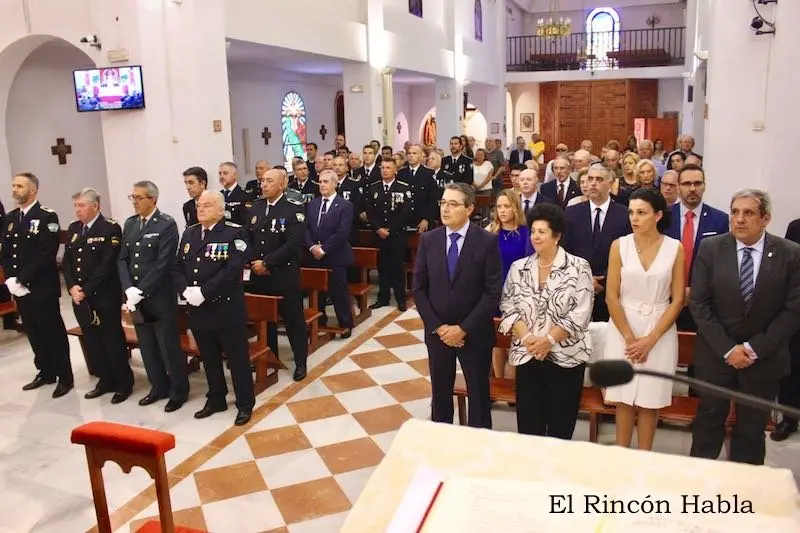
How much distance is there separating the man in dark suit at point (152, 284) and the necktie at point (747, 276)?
345 cm

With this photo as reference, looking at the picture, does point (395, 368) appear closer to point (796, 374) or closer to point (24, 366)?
point (796, 374)

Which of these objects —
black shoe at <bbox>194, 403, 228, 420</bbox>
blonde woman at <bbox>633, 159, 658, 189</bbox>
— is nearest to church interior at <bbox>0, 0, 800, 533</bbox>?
black shoe at <bbox>194, 403, 228, 420</bbox>

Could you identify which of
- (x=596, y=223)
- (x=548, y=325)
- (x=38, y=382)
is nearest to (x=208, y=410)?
(x=38, y=382)

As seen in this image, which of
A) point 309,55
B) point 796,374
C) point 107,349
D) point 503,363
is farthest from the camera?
point 309,55

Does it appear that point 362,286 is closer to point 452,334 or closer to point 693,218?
point 452,334

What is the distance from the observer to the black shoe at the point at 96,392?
5133mm

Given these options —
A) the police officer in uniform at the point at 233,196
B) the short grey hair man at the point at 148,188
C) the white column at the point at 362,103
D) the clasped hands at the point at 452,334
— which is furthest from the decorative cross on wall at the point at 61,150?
the clasped hands at the point at 452,334

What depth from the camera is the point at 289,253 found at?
527 cm

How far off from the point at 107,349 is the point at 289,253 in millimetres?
1457

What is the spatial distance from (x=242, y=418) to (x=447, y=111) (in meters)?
11.9

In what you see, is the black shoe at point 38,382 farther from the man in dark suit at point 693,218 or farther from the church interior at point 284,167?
the man in dark suit at point 693,218

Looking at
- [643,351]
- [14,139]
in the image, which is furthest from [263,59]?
[643,351]

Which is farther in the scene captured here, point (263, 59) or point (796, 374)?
point (263, 59)

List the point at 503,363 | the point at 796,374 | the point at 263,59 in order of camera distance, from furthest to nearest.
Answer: the point at 263,59 < the point at 503,363 < the point at 796,374
